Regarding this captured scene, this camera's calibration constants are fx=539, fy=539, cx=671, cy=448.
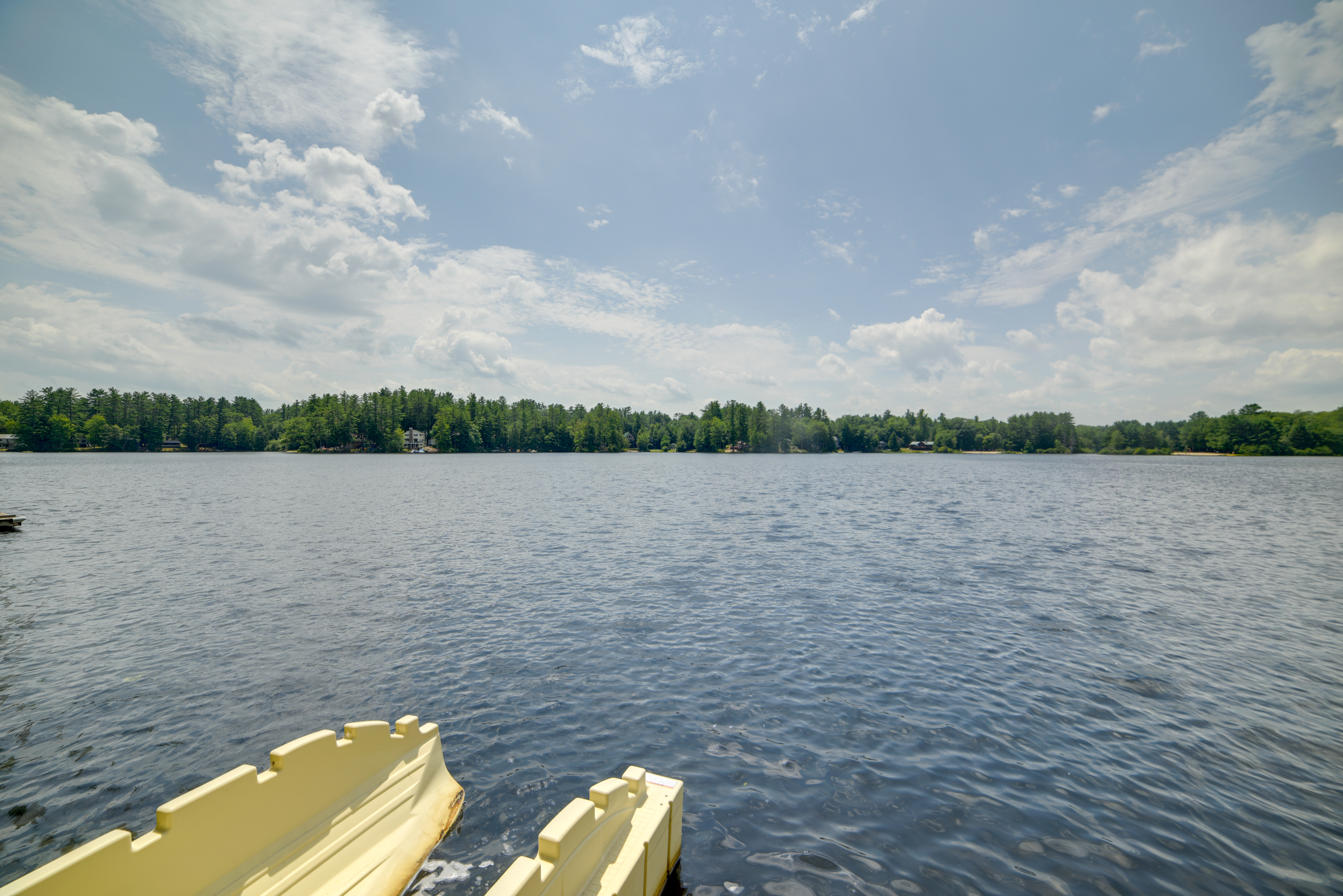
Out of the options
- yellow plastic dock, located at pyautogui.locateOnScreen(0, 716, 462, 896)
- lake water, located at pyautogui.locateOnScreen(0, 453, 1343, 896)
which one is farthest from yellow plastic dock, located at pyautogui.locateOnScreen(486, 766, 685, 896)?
yellow plastic dock, located at pyautogui.locateOnScreen(0, 716, 462, 896)

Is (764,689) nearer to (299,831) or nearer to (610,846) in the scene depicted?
(610,846)

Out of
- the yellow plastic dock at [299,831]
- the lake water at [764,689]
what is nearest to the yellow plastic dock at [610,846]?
the lake water at [764,689]

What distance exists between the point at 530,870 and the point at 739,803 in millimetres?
5354

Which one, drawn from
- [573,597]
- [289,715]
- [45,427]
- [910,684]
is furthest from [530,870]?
[45,427]

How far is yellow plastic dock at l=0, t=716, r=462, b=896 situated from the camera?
4.89m

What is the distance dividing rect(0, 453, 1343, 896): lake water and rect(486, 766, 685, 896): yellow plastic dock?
1.31 metres

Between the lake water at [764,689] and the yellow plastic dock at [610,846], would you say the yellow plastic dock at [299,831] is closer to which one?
the lake water at [764,689]

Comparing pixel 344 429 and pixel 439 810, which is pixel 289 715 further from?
pixel 344 429

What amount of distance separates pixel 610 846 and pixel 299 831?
155 inches

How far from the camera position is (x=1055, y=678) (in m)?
13.6

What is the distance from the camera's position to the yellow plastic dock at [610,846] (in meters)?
4.77

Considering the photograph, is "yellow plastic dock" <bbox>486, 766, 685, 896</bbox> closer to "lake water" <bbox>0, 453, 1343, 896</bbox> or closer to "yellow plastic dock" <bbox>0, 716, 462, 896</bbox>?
"lake water" <bbox>0, 453, 1343, 896</bbox>

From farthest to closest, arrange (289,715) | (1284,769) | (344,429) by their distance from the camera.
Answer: (344,429) < (289,715) < (1284,769)

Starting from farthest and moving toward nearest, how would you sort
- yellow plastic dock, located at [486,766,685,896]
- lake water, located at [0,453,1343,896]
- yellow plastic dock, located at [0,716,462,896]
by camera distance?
1. lake water, located at [0,453,1343,896]
2. yellow plastic dock, located at [0,716,462,896]
3. yellow plastic dock, located at [486,766,685,896]
